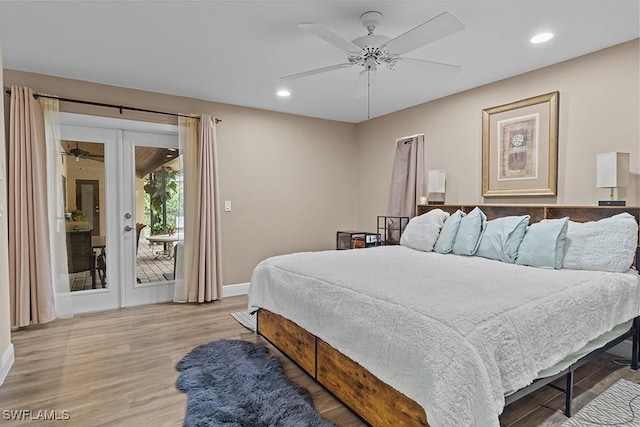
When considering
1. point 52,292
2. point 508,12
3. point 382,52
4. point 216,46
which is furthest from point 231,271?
point 508,12

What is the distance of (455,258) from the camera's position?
3.13 m

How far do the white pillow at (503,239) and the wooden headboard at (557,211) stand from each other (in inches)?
9.4

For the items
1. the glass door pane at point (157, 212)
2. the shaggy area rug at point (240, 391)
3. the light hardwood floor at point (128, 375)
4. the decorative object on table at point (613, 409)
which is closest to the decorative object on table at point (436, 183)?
the light hardwood floor at point (128, 375)

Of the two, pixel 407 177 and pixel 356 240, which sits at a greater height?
pixel 407 177

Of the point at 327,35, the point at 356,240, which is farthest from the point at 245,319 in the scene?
the point at 327,35

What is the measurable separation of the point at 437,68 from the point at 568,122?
4.79ft

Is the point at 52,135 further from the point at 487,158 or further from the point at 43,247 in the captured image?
the point at 487,158

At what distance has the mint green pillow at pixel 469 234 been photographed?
10.7ft

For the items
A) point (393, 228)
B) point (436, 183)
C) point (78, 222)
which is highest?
point (436, 183)

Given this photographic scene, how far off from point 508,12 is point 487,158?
5.61ft

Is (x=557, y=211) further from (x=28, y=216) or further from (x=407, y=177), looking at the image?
(x=28, y=216)

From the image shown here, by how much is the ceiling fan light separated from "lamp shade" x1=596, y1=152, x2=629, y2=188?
3.33 feet

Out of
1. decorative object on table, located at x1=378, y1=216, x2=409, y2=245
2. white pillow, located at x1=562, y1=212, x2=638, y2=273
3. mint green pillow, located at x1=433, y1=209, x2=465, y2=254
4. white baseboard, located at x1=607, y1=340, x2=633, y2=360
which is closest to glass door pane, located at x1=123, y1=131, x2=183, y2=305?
decorative object on table, located at x1=378, y1=216, x2=409, y2=245

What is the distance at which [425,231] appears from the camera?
12.0 feet
